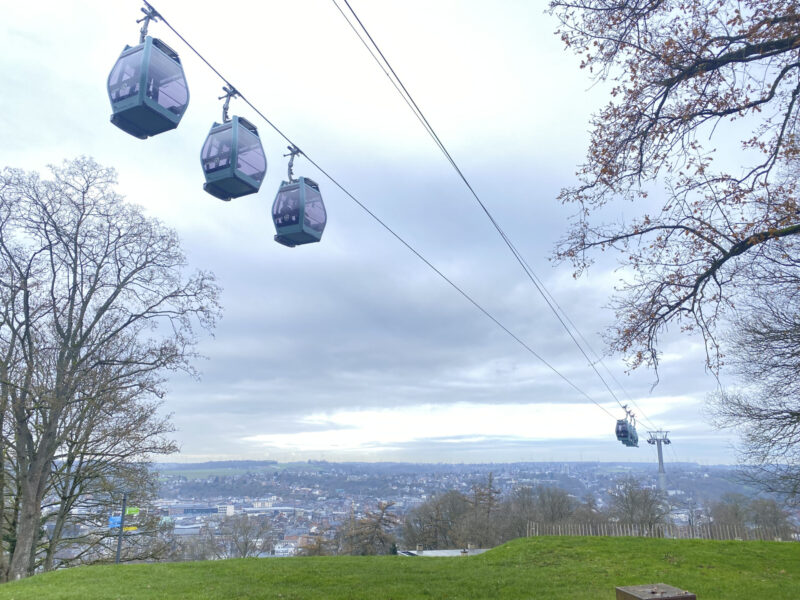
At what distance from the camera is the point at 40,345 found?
15.4m

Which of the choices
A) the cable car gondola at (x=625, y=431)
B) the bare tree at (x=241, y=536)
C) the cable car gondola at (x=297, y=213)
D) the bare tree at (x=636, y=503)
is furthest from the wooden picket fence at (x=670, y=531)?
the bare tree at (x=636, y=503)

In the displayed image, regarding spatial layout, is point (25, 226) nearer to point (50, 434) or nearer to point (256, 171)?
point (50, 434)

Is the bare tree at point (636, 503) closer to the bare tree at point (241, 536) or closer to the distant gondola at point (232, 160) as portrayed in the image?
the bare tree at point (241, 536)

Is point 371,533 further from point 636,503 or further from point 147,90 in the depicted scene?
point 147,90

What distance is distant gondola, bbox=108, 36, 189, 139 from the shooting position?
6699 millimetres

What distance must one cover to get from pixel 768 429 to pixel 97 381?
809 inches

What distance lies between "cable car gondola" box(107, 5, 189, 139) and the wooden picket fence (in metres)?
20.7

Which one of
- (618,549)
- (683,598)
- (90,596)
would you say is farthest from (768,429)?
(90,596)

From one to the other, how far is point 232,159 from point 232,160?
0.8 inches

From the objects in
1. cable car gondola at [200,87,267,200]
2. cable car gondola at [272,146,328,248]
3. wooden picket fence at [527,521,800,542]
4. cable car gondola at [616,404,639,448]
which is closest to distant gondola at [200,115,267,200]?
cable car gondola at [200,87,267,200]

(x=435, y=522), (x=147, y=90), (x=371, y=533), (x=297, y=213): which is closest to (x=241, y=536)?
(x=371, y=533)

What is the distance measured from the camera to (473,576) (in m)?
11.8

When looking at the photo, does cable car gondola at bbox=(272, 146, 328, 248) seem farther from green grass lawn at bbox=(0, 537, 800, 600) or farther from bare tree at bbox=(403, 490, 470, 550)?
bare tree at bbox=(403, 490, 470, 550)

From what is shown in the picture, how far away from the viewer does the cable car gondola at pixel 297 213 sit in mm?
9641
